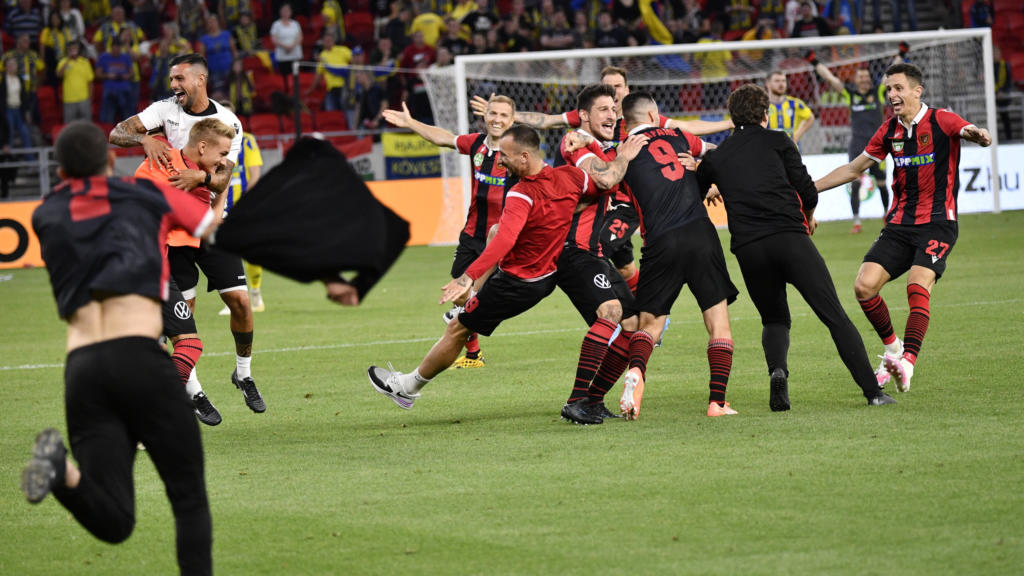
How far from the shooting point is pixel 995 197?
21406mm

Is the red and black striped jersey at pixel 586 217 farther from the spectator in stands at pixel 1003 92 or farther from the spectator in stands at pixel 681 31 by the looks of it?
the spectator in stands at pixel 1003 92

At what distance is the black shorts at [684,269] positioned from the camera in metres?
8.12

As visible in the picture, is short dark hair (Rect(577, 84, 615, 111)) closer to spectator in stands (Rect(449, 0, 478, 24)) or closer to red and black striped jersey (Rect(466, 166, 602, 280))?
red and black striped jersey (Rect(466, 166, 602, 280))

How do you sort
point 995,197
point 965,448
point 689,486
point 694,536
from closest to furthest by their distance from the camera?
point 694,536 < point 689,486 < point 965,448 < point 995,197

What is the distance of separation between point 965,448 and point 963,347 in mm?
3845

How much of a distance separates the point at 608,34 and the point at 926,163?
17.1m

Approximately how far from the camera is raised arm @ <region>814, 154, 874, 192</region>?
918 centimetres

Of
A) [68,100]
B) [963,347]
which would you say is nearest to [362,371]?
[963,347]

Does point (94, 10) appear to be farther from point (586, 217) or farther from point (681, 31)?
point (586, 217)

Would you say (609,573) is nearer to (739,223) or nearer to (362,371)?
(739,223)

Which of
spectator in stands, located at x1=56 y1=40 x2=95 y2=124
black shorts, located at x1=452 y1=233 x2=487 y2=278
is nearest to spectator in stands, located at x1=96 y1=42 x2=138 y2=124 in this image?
spectator in stands, located at x1=56 y1=40 x2=95 y2=124

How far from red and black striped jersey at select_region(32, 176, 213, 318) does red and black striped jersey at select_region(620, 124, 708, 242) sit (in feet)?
13.5

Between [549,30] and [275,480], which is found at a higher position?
[549,30]

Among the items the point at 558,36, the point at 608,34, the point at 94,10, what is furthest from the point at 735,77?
the point at 94,10
